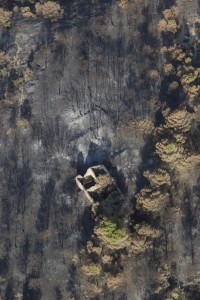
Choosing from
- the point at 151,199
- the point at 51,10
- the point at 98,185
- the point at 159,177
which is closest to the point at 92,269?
the point at 98,185

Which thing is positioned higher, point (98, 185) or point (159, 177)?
point (159, 177)

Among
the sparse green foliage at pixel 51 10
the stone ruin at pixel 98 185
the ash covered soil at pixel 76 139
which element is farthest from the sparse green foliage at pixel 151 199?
the sparse green foliage at pixel 51 10

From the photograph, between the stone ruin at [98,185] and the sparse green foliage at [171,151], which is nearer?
the sparse green foliage at [171,151]

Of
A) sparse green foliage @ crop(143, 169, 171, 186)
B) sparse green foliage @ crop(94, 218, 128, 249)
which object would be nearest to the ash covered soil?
sparse green foliage @ crop(143, 169, 171, 186)

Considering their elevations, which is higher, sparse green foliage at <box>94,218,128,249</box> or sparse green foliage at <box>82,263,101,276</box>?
sparse green foliage at <box>94,218,128,249</box>

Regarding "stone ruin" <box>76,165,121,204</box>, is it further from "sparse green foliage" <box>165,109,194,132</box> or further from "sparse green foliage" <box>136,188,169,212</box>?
"sparse green foliage" <box>165,109,194,132</box>

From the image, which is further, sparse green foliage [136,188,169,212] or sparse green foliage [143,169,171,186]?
sparse green foliage [143,169,171,186]

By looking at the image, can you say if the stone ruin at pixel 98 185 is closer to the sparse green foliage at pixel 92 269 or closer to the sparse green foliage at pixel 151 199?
the sparse green foliage at pixel 151 199

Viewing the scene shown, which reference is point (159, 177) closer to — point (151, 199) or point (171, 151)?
point (151, 199)
